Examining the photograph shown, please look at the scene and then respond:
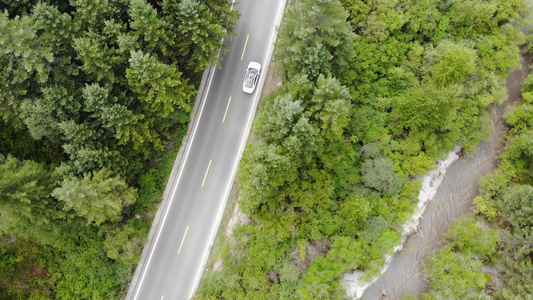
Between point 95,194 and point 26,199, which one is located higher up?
point 95,194

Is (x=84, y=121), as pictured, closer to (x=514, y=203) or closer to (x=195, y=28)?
(x=195, y=28)

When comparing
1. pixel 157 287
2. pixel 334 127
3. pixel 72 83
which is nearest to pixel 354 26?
pixel 334 127

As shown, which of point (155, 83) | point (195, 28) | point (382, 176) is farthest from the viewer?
point (382, 176)

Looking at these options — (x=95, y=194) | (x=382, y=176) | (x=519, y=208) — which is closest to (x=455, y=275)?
(x=519, y=208)

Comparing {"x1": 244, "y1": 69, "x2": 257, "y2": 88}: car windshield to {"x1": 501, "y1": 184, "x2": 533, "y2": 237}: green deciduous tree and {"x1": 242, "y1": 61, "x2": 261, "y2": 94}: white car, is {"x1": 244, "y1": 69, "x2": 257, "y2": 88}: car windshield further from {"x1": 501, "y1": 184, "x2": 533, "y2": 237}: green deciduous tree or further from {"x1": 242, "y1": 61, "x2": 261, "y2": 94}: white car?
{"x1": 501, "y1": 184, "x2": 533, "y2": 237}: green deciduous tree

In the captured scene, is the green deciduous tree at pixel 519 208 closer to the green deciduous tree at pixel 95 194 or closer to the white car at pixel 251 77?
the white car at pixel 251 77

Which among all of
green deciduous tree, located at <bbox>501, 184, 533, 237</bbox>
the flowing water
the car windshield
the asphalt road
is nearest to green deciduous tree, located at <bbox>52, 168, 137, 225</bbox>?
the asphalt road

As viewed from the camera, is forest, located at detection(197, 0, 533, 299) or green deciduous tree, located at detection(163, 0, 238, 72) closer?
green deciduous tree, located at detection(163, 0, 238, 72)
